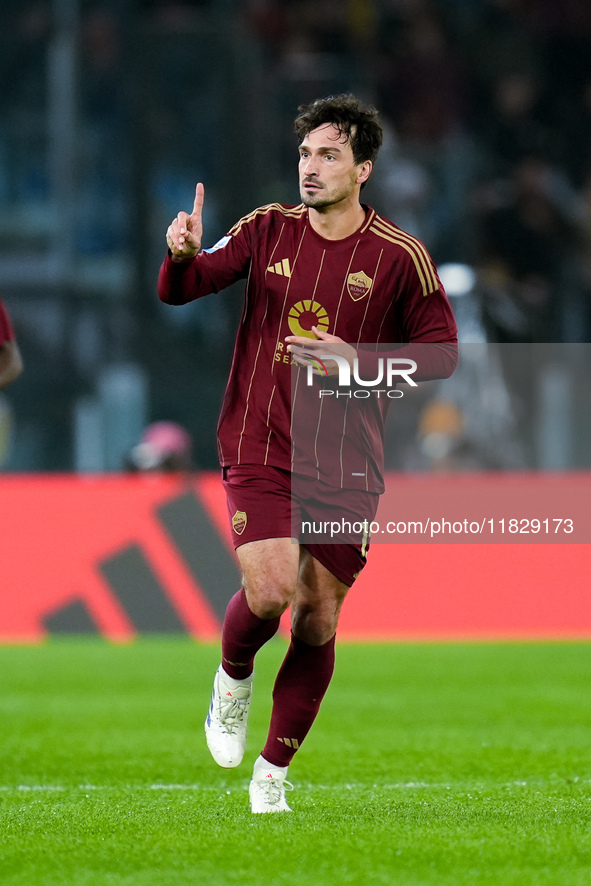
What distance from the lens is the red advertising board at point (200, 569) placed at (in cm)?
934

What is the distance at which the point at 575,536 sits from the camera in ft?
27.9

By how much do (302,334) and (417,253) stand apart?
44 centimetres

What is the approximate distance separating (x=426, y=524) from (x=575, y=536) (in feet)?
3.18

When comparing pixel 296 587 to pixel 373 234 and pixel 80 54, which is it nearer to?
pixel 373 234

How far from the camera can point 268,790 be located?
4297 millimetres

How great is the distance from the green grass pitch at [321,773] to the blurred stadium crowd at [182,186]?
3162mm

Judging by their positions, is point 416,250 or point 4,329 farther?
point 4,329

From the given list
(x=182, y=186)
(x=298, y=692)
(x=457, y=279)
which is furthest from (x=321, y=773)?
(x=182, y=186)

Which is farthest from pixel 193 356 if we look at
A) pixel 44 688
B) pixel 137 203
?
pixel 44 688

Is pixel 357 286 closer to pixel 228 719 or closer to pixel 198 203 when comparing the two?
pixel 198 203

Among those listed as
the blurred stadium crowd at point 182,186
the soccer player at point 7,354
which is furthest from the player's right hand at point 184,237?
the blurred stadium crowd at point 182,186

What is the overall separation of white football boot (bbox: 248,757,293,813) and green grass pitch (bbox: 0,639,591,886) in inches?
3.1
